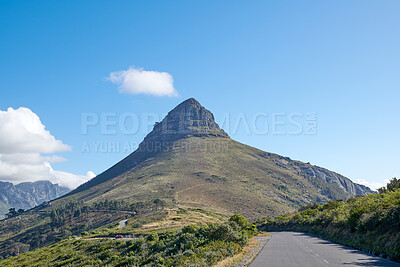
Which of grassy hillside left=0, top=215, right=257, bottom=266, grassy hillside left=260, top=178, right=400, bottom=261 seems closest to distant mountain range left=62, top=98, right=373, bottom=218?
grassy hillside left=0, top=215, right=257, bottom=266

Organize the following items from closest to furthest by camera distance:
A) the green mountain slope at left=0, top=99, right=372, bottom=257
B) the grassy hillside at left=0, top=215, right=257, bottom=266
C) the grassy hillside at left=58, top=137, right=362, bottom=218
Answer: the grassy hillside at left=0, top=215, right=257, bottom=266
the green mountain slope at left=0, top=99, right=372, bottom=257
the grassy hillside at left=58, top=137, right=362, bottom=218

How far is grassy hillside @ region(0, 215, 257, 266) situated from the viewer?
19.1 metres

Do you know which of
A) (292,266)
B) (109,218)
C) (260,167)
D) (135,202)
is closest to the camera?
(292,266)

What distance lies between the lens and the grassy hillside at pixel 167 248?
753 inches

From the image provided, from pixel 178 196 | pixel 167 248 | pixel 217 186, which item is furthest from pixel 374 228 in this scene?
pixel 217 186

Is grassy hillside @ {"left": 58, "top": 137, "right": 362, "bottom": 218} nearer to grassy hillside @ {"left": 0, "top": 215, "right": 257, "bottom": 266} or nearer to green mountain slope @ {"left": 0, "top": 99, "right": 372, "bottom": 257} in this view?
green mountain slope @ {"left": 0, "top": 99, "right": 372, "bottom": 257}

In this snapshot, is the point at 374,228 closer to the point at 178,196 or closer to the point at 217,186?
the point at 178,196

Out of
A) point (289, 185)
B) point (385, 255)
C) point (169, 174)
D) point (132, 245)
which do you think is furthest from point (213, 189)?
point (385, 255)

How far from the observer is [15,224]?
14475 centimetres

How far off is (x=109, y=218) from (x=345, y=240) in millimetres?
96689

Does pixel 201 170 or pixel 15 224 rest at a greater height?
pixel 201 170

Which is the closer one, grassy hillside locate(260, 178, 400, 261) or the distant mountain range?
grassy hillside locate(260, 178, 400, 261)

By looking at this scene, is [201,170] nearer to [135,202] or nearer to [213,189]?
[213,189]

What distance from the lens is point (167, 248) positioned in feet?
107
